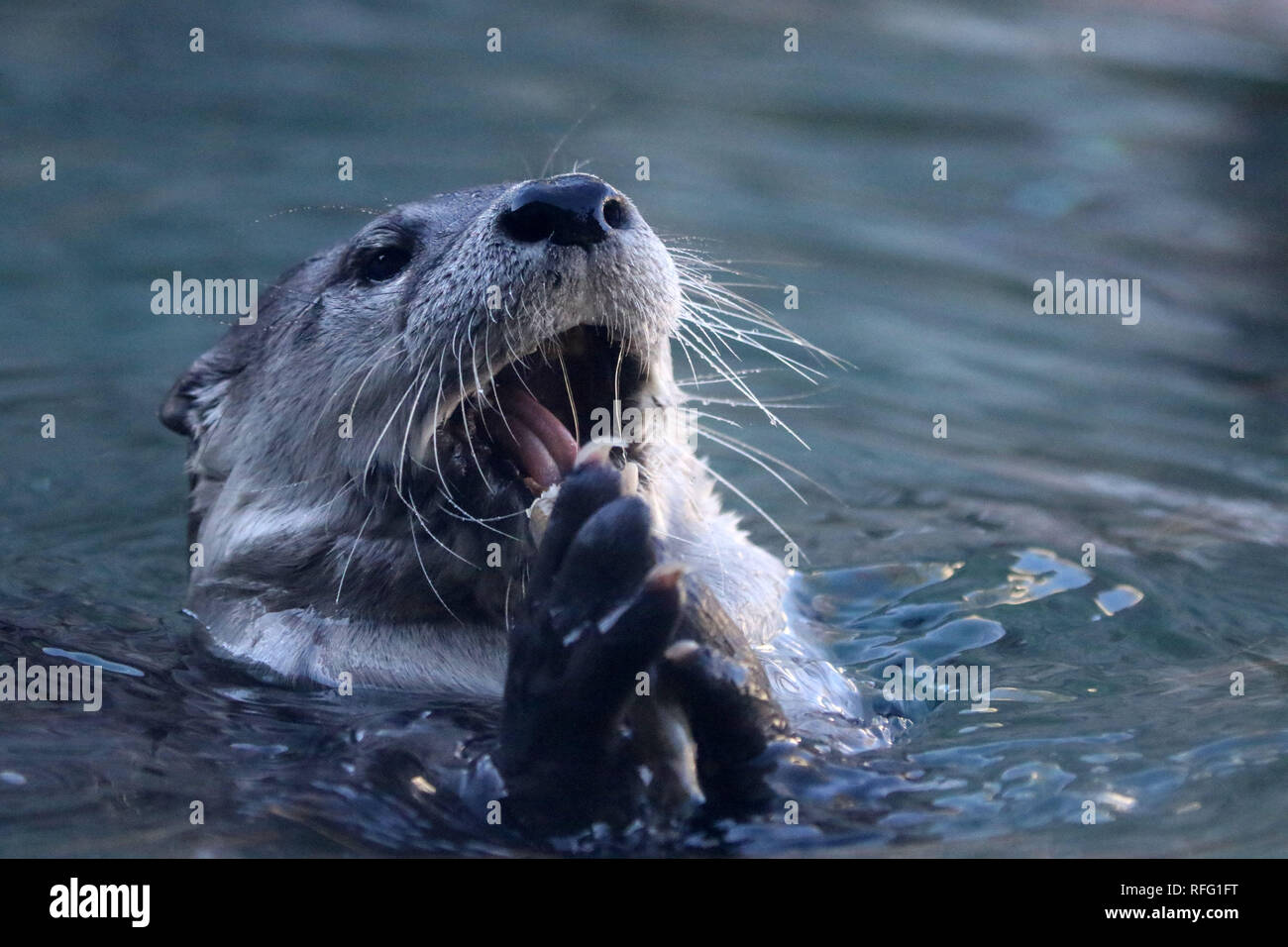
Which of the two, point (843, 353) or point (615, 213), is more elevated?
point (843, 353)

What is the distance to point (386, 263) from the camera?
13.8ft

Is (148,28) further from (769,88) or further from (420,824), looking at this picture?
(420,824)

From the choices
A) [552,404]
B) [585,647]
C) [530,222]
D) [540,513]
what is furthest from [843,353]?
[585,647]

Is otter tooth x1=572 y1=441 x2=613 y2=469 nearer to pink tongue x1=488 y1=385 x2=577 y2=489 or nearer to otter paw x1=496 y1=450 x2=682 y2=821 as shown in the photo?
otter paw x1=496 y1=450 x2=682 y2=821

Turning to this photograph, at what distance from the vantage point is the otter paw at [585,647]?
121 inches

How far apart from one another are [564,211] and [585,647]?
1.03m

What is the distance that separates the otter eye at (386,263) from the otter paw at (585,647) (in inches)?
49.0

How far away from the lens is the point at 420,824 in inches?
131

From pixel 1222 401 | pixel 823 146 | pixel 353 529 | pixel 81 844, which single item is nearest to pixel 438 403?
pixel 353 529

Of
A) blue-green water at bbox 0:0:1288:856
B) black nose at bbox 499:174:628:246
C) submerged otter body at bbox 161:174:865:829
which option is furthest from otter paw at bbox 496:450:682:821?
black nose at bbox 499:174:628:246

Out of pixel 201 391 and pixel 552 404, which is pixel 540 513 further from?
pixel 201 391

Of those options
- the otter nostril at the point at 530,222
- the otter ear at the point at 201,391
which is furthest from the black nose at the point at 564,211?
the otter ear at the point at 201,391
